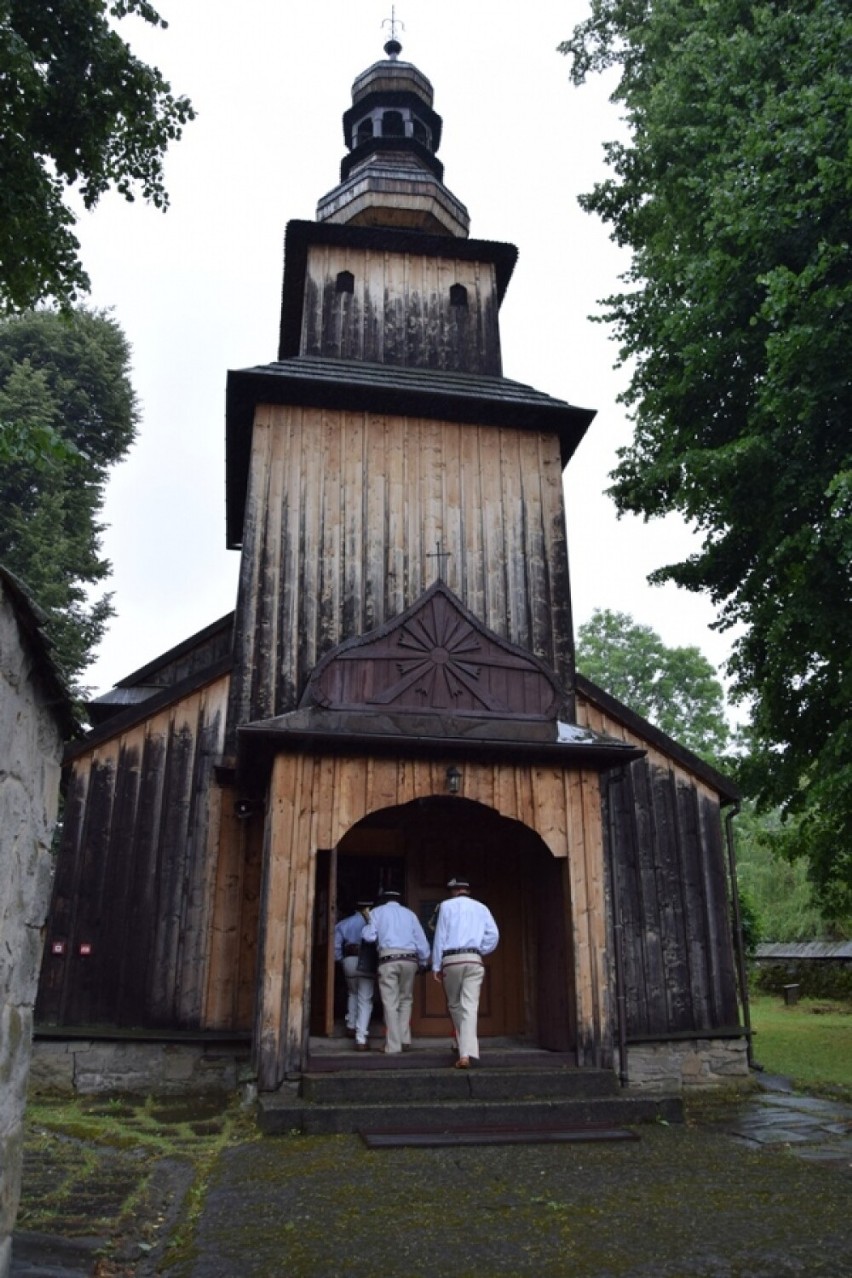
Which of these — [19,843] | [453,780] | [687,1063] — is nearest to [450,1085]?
[453,780]

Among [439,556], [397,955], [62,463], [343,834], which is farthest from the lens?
[62,463]

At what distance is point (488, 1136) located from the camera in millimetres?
6844

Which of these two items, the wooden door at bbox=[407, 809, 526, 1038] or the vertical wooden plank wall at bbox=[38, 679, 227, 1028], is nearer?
the vertical wooden plank wall at bbox=[38, 679, 227, 1028]

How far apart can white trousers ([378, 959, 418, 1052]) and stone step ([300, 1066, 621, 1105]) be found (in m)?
0.84

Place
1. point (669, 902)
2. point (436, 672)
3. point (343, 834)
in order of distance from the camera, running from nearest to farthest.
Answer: point (343, 834)
point (436, 672)
point (669, 902)

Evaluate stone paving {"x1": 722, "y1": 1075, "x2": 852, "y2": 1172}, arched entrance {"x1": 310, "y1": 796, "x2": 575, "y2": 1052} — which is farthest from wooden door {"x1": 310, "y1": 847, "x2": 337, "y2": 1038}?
stone paving {"x1": 722, "y1": 1075, "x2": 852, "y2": 1172}

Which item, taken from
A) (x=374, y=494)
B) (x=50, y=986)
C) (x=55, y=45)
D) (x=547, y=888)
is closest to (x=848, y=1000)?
(x=547, y=888)

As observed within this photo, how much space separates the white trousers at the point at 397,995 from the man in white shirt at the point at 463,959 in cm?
57

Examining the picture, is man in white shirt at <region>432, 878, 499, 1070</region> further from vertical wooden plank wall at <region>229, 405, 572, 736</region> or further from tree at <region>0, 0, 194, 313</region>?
tree at <region>0, 0, 194, 313</region>

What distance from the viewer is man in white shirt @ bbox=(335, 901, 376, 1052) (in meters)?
9.47

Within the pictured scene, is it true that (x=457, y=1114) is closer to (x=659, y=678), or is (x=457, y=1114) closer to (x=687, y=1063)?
(x=687, y=1063)

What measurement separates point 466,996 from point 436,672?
10.0 ft

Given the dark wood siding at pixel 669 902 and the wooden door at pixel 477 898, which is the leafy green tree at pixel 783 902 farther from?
the wooden door at pixel 477 898

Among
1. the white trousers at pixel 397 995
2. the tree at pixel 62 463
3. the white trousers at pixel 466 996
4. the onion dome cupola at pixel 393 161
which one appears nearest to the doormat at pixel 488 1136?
the white trousers at pixel 466 996
